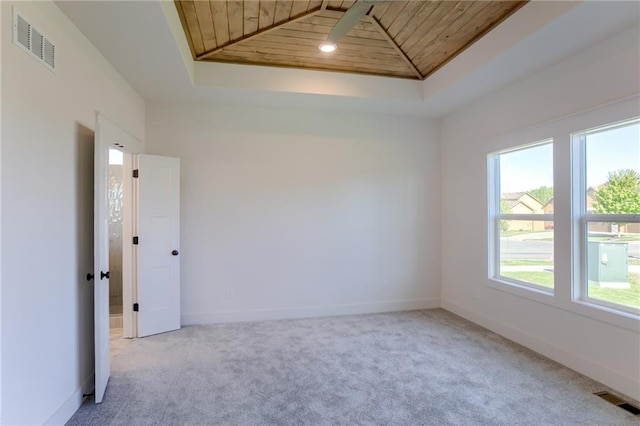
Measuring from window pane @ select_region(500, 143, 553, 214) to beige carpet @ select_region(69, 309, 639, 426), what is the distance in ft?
4.99

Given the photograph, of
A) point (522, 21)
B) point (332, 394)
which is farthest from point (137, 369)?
point (522, 21)

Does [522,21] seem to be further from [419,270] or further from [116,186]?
[116,186]

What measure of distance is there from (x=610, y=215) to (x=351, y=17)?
2.72 m

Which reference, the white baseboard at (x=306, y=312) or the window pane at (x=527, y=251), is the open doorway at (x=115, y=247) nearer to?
the white baseboard at (x=306, y=312)

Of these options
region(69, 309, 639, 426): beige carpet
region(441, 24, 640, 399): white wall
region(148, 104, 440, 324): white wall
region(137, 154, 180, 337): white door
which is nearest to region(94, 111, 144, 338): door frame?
region(137, 154, 180, 337): white door

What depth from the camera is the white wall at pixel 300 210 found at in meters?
4.35

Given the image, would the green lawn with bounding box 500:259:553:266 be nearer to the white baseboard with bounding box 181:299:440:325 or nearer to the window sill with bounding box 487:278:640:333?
the window sill with bounding box 487:278:640:333

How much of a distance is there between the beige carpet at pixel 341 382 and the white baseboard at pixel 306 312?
27 cm

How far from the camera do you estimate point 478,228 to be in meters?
4.34

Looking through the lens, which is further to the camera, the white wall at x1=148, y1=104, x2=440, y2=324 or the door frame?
the white wall at x1=148, y1=104, x2=440, y2=324

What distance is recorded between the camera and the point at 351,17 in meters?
2.39

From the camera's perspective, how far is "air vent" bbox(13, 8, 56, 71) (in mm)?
1878

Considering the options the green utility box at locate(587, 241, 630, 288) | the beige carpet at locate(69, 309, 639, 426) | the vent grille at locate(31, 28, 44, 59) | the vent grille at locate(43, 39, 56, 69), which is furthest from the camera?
the green utility box at locate(587, 241, 630, 288)

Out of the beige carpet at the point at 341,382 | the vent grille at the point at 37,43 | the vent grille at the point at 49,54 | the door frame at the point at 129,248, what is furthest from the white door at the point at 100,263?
the door frame at the point at 129,248
